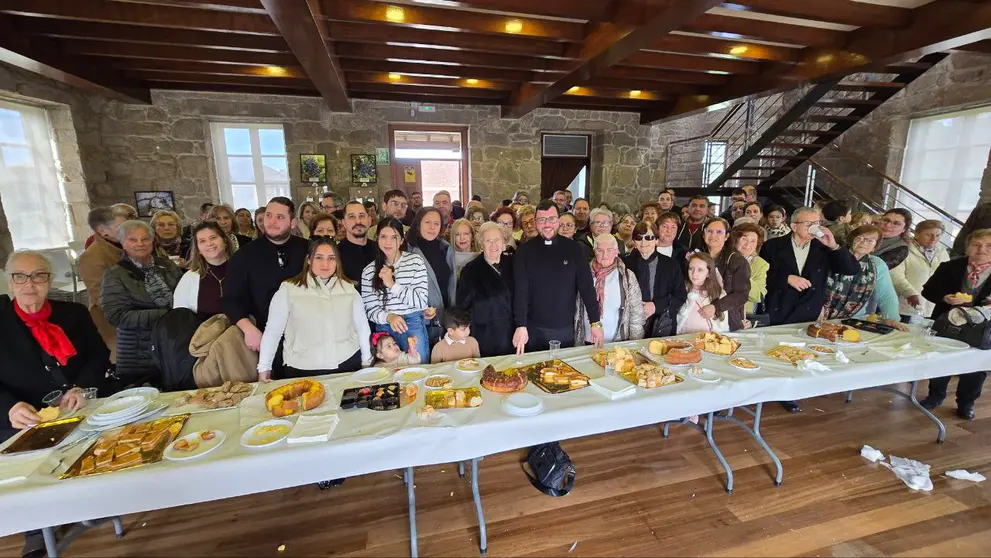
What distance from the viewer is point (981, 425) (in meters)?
2.82

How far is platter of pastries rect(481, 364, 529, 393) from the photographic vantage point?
1888mm

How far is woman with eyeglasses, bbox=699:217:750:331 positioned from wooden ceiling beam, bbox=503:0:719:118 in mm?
1661

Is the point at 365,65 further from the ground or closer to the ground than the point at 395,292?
further from the ground

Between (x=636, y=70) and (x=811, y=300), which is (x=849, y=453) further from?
(x=636, y=70)

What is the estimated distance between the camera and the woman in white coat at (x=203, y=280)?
7.63 feet

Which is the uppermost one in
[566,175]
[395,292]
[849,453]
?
[566,175]

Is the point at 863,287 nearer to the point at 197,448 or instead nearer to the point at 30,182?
the point at 197,448

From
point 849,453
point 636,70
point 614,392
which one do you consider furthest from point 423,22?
point 849,453

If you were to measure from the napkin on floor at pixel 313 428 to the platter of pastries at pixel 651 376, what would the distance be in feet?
4.47

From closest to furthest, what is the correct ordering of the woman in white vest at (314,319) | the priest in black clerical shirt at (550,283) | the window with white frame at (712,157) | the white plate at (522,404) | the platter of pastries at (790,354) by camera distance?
1. the white plate at (522,404)
2. the woman in white vest at (314,319)
3. the platter of pastries at (790,354)
4. the priest in black clerical shirt at (550,283)
5. the window with white frame at (712,157)

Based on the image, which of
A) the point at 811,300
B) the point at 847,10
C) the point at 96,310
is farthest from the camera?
the point at 847,10

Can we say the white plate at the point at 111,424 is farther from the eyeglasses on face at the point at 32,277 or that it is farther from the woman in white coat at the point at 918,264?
the woman in white coat at the point at 918,264

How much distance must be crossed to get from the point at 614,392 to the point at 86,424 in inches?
84.5

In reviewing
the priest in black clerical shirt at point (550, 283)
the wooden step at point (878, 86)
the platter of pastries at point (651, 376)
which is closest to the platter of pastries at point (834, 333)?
the platter of pastries at point (651, 376)
